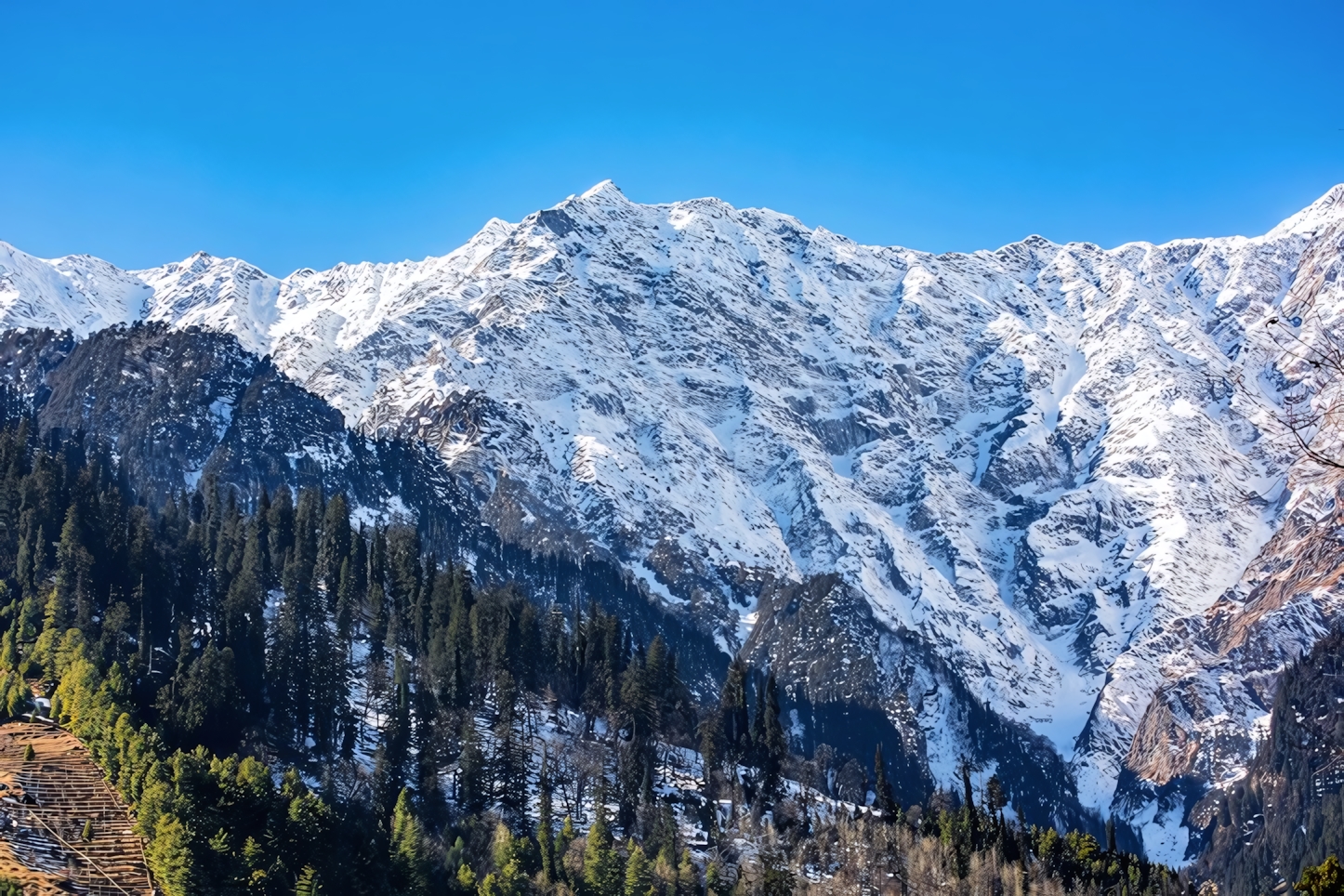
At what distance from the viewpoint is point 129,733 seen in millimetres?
111625

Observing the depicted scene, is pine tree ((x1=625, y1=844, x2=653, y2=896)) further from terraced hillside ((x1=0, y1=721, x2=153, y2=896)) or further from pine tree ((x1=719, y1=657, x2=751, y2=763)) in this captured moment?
pine tree ((x1=719, y1=657, x2=751, y2=763))

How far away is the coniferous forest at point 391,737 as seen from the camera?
109250 millimetres

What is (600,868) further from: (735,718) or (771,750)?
(735,718)

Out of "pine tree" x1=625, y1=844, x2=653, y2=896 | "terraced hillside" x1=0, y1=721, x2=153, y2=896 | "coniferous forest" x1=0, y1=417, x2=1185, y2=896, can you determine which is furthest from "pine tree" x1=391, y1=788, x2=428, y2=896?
"terraced hillside" x1=0, y1=721, x2=153, y2=896

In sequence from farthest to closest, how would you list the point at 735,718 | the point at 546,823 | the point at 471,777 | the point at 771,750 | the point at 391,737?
1. the point at 735,718
2. the point at 771,750
3. the point at 391,737
4. the point at 471,777
5. the point at 546,823

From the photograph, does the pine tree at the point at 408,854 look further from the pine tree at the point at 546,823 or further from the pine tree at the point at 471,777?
the pine tree at the point at 471,777

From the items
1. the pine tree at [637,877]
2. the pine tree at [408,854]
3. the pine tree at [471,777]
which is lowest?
the pine tree at [637,877]

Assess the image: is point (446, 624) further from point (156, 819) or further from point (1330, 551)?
point (1330, 551)

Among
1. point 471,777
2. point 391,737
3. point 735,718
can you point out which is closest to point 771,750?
point 735,718

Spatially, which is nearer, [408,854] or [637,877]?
[408,854]

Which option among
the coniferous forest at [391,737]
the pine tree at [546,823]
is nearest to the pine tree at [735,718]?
the coniferous forest at [391,737]

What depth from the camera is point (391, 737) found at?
136 meters

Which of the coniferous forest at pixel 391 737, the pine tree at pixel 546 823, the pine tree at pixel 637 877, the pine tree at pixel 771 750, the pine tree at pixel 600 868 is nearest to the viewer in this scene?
the coniferous forest at pixel 391 737

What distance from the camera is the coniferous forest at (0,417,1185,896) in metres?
109
